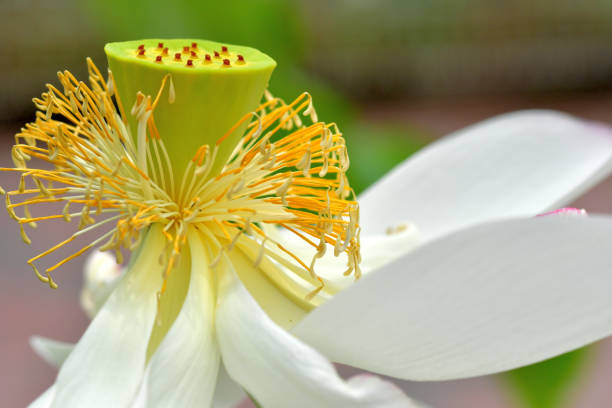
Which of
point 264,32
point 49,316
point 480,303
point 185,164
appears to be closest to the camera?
point 480,303

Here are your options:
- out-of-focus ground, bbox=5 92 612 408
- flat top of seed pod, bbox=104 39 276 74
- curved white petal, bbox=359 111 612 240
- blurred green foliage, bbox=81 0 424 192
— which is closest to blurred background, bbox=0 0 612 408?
out-of-focus ground, bbox=5 92 612 408

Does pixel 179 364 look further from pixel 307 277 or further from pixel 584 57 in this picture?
pixel 584 57

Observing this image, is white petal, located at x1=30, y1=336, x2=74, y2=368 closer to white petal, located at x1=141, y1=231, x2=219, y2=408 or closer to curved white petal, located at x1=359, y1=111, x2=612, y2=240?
white petal, located at x1=141, y1=231, x2=219, y2=408

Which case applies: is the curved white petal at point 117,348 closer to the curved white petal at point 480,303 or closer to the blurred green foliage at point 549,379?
the curved white petal at point 480,303

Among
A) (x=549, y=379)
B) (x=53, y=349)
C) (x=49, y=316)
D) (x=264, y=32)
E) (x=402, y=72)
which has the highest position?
(x=264, y=32)

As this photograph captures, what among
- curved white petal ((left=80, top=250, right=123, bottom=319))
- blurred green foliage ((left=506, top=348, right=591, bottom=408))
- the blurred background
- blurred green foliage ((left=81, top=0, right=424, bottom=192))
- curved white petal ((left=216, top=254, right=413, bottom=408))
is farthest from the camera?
the blurred background

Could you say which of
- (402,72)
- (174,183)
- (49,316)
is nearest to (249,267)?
(174,183)

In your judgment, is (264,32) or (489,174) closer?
(489,174)

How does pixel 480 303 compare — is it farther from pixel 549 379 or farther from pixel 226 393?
pixel 549 379
